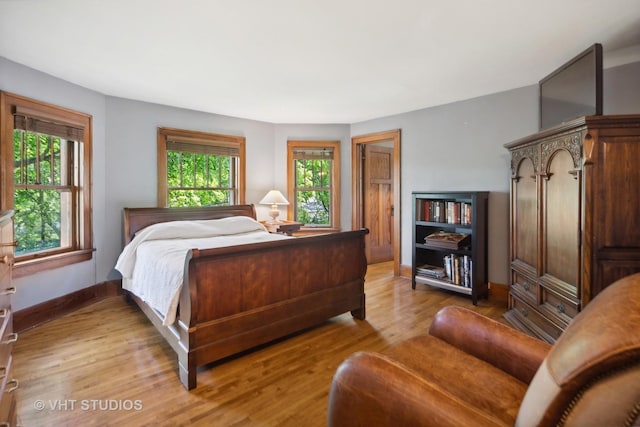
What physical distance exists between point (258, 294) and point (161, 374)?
32.1 inches

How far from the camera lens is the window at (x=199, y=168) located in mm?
4223

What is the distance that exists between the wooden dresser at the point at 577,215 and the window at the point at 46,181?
4371 millimetres

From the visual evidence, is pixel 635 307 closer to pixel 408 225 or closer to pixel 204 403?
pixel 204 403

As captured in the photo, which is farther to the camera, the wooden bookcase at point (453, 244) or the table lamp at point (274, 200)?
the table lamp at point (274, 200)

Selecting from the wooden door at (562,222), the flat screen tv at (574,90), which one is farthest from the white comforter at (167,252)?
the flat screen tv at (574,90)

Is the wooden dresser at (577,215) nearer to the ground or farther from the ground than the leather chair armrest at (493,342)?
farther from the ground

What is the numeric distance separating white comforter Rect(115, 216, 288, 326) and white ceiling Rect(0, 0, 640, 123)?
154cm

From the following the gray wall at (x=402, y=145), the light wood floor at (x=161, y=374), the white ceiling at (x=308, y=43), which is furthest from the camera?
the gray wall at (x=402, y=145)

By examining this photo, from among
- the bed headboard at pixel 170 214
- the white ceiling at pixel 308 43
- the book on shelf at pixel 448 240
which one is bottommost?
the book on shelf at pixel 448 240

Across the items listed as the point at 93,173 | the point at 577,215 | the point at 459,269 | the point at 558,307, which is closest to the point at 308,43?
the point at 577,215

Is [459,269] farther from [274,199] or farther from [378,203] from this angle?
[274,199]

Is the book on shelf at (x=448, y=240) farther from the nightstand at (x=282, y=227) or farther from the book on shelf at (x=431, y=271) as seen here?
the nightstand at (x=282, y=227)

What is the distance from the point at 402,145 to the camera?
468cm

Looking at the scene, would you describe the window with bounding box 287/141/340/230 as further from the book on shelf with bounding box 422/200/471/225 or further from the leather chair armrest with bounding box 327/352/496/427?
the leather chair armrest with bounding box 327/352/496/427
